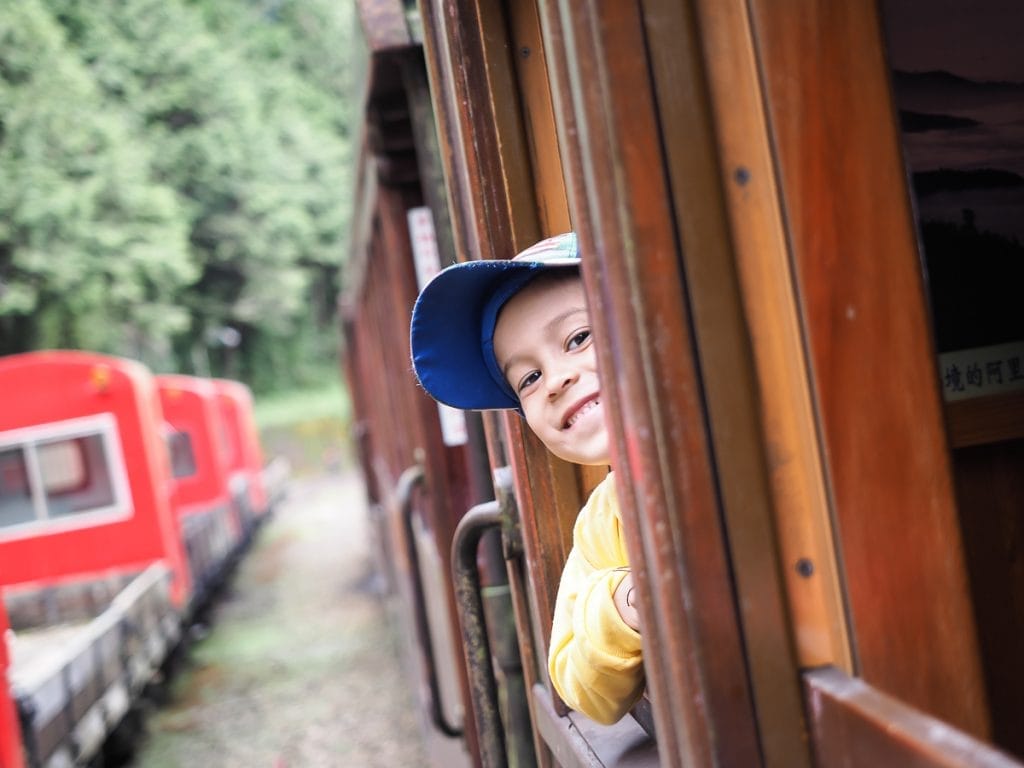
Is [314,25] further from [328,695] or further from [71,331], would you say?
[328,695]

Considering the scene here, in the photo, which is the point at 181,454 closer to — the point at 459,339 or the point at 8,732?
the point at 8,732

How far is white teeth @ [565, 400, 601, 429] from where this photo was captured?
1438mm

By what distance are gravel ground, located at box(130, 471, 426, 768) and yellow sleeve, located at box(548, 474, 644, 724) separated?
15.5ft

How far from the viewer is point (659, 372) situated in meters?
0.90

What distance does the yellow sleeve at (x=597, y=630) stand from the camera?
4.14 feet

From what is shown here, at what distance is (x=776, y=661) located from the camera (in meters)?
0.90

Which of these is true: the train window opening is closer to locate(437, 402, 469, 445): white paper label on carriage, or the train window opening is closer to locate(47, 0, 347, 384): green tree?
locate(437, 402, 469, 445): white paper label on carriage

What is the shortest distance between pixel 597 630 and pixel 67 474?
830cm

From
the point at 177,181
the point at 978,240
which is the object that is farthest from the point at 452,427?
the point at 177,181

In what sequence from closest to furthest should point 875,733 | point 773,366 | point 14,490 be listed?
point 875,733 < point 773,366 < point 14,490

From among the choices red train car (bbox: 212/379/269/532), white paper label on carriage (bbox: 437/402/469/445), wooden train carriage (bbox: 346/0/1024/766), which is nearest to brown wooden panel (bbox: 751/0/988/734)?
wooden train carriage (bbox: 346/0/1024/766)

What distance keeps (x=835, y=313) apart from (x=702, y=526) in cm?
21

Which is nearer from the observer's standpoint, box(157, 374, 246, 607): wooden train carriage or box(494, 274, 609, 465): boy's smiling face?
box(494, 274, 609, 465): boy's smiling face

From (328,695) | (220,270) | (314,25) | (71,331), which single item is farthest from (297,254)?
(328,695)
